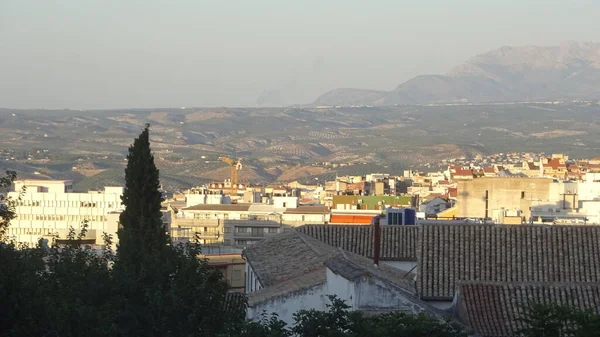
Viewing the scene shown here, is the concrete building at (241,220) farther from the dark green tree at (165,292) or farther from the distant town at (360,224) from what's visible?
the dark green tree at (165,292)

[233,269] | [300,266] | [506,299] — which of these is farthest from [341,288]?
[233,269]

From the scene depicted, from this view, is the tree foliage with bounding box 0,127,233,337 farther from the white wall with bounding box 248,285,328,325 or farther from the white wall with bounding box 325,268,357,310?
the white wall with bounding box 325,268,357,310

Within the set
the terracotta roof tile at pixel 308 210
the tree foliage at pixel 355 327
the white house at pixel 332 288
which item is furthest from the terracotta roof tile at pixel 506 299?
the terracotta roof tile at pixel 308 210

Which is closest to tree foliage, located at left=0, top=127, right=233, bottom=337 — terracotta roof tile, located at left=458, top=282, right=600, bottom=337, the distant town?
the distant town

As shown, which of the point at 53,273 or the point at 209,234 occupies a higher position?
the point at 53,273

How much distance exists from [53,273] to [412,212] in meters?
15.9

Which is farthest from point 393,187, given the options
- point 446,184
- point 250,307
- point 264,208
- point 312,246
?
point 250,307

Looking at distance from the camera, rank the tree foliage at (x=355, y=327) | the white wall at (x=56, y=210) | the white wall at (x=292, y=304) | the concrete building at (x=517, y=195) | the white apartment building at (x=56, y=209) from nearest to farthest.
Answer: the tree foliage at (x=355, y=327), the white wall at (x=292, y=304), the concrete building at (x=517, y=195), the white apartment building at (x=56, y=209), the white wall at (x=56, y=210)

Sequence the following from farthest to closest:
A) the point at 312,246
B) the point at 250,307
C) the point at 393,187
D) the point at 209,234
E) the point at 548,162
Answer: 1. the point at 548,162
2. the point at 393,187
3. the point at 209,234
4. the point at 312,246
5. the point at 250,307

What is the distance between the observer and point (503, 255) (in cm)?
2481

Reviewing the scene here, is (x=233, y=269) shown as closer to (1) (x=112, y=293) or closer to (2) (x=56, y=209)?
(1) (x=112, y=293)

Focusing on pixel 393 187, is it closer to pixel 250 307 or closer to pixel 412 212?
pixel 412 212

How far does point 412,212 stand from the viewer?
121ft

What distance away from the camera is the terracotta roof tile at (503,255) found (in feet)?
79.4
